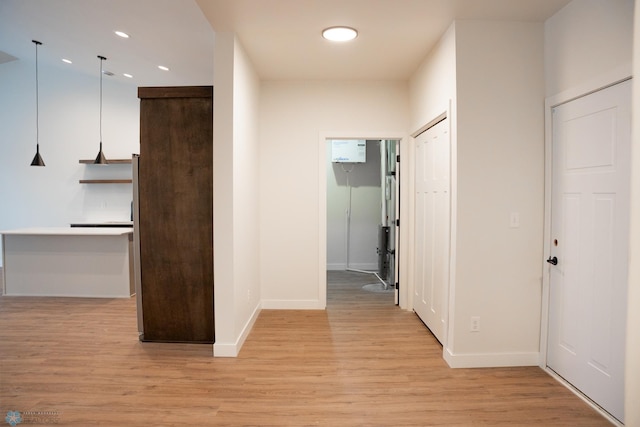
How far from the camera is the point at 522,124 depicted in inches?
102

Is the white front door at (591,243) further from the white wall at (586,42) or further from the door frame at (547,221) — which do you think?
the white wall at (586,42)

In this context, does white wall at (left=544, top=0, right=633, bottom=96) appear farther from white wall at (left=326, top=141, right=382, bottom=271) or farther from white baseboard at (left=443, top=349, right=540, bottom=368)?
white wall at (left=326, top=141, right=382, bottom=271)

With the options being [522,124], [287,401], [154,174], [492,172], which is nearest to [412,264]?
[492,172]

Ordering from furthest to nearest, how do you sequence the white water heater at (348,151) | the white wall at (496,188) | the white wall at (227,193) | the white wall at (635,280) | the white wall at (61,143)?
the white wall at (61,143) → the white water heater at (348,151) → the white wall at (227,193) → the white wall at (496,188) → the white wall at (635,280)

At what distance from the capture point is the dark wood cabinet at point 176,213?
2.97 metres

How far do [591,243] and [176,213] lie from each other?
121 inches

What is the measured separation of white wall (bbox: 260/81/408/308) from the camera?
3977 mm

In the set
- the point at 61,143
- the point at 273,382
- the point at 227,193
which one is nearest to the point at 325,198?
the point at 227,193

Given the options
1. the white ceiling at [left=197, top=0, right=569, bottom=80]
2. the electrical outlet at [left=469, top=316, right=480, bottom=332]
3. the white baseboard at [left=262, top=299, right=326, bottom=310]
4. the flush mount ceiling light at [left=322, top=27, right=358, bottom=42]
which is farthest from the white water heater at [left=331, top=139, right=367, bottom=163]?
the electrical outlet at [left=469, top=316, right=480, bottom=332]

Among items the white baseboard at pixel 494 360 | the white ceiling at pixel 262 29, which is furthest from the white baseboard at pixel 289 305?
the white ceiling at pixel 262 29

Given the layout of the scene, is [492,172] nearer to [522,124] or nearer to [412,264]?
[522,124]

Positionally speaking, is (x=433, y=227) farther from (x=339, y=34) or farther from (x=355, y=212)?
(x=355, y=212)

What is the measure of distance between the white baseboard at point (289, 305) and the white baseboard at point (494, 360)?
68.9 inches

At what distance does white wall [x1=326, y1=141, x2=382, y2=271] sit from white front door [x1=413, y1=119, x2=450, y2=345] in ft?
8.57
